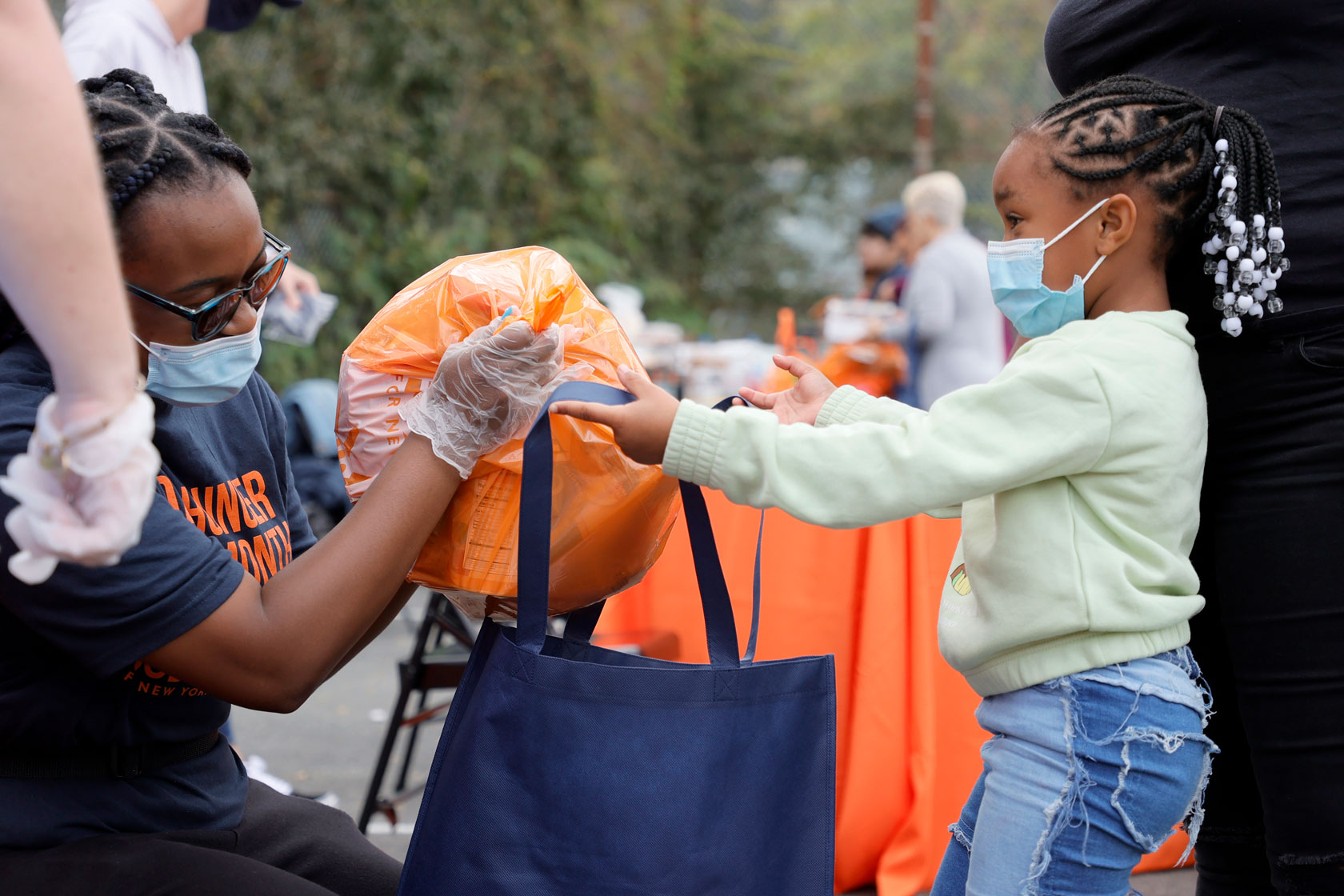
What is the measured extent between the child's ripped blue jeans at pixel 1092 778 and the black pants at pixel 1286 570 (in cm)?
10

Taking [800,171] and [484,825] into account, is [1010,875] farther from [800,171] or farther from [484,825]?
[800,171]

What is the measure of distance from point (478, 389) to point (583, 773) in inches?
19.1

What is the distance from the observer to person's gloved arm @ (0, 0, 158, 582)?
0.74 metres

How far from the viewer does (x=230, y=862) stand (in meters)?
1.31

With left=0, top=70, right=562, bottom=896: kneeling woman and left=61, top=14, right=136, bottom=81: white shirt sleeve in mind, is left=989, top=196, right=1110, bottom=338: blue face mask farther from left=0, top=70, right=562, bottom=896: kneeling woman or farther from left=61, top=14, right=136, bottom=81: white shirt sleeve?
left=61, top=14, right=136, bottom=81: white shirt sleeve

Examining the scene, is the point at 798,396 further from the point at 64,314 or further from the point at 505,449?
the point at 64,314

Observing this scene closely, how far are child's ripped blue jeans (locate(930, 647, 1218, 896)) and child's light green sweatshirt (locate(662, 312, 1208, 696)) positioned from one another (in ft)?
0.13

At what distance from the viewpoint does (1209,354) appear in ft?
4.86

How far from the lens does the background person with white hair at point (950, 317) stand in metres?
5.15

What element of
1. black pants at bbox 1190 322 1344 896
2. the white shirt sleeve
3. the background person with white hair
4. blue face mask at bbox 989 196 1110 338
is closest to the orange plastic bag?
blue face mask at bbox 989 196 1110 338

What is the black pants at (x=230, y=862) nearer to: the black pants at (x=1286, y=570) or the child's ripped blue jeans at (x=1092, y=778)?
the child's ripped blue jeans at (x=1092, y=778)

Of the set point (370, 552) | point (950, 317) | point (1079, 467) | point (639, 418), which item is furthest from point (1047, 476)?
point (950, 317)

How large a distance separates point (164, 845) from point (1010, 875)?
103 centimetres

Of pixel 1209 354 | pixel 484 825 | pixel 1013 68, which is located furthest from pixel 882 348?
pixel 1013 68
